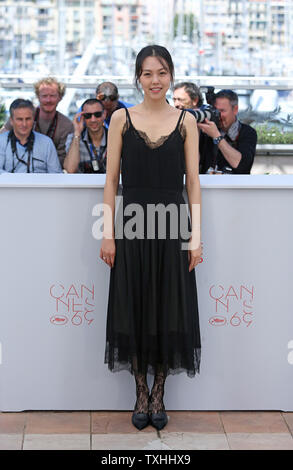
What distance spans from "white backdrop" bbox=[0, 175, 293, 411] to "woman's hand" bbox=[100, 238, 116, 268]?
0.13m

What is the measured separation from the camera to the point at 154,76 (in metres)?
3.06

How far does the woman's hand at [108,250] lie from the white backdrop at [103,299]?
13 cm

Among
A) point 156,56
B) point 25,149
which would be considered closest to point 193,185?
point 156,56

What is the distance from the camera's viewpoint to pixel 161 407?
128 inches

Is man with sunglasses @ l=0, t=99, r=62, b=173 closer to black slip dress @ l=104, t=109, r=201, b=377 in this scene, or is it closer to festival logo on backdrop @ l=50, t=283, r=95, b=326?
festival logo on backdrop @ l=50, t=283, r=95, b=326

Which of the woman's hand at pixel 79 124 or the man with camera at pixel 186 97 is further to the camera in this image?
the man with camera at pixel 186 97

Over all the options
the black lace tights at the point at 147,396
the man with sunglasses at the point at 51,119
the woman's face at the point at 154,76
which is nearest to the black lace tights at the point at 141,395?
the black lace tights at the point at 147,396

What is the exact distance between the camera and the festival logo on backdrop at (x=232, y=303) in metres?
3.30

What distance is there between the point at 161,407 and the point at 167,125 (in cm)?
109

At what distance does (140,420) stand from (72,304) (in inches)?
20.5

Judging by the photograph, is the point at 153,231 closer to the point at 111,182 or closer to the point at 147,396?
the point at 111,182

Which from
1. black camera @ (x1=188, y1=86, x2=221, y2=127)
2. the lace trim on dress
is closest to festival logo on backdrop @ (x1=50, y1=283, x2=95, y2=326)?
the lace trim on dress

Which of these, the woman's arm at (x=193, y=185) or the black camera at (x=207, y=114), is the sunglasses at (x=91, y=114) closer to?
the black camera at (x=207, y=114)

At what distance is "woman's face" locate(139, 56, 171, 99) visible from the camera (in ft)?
10.0
